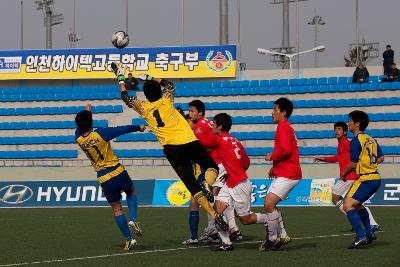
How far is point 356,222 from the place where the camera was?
13070 mm

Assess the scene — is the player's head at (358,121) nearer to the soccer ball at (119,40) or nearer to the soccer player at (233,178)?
A: the soccer player at (233,178)

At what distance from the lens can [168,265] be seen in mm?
11172

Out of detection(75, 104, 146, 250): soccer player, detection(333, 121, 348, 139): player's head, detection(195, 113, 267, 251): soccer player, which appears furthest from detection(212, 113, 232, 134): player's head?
detection(333, 121, 348, 139): player's head

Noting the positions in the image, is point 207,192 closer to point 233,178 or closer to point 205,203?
point 205,203

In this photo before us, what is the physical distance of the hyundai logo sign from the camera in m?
27.7

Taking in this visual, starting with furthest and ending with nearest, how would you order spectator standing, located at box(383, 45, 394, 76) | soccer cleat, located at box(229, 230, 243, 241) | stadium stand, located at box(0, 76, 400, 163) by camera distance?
1. spectator standing, located at box(383, 45, 394, 76)
2. stadium stand, located at box(0, 76, 400, 163)
3. soccer cleat, located at box(229, 230, 243, 241)

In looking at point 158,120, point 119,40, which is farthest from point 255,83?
point 158,120

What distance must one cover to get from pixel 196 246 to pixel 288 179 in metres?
2.00

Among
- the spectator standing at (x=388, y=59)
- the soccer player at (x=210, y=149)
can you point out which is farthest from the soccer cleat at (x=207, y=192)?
the spectator standing at (x=388, y=59)

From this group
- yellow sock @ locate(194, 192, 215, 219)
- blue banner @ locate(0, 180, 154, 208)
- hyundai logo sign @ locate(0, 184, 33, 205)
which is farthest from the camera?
hyundai logo sign @ locate(0, 184, 33, 205)

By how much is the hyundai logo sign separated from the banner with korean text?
564 inches

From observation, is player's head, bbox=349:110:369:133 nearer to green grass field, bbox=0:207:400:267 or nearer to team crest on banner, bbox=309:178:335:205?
green grass field, bbox=0:207:400:267

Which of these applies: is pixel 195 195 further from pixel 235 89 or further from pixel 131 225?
pixel 235 89

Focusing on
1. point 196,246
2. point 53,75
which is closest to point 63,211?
point 196,246
